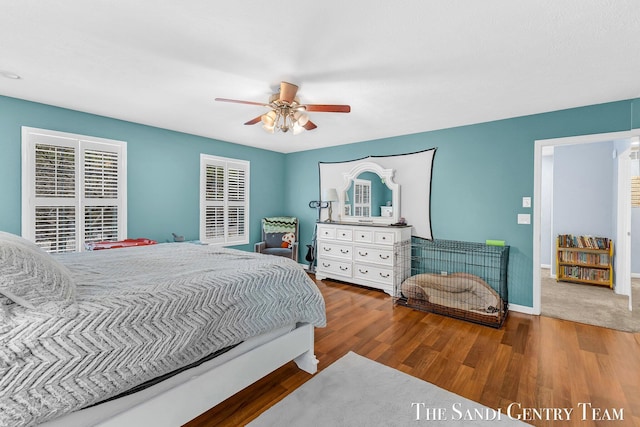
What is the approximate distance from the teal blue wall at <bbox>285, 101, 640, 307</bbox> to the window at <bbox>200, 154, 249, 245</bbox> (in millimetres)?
2801

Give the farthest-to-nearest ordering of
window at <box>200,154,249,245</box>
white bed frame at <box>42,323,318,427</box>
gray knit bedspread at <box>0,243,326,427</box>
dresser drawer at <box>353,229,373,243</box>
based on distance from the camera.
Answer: window at <box>200,154,249,245</box>
dresser drawer at <box>353,229,373,243</box>
white bed frame at <box>42,323,318,427</box>
gray knit bedspread at <box>0,243,326,427</box>

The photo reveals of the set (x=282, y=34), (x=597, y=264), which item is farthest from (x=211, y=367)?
(x=597, y=264)

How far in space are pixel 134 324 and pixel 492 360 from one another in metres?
2.68

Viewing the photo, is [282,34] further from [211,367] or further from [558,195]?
[558,195]

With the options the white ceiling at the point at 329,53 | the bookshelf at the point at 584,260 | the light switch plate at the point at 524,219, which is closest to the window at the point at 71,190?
the white ceiling at the point at 329,53

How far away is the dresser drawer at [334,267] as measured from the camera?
184 inches

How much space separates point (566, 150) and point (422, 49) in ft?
15.3

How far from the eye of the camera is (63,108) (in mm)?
3406

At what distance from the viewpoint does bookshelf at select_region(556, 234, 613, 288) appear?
4.51 m

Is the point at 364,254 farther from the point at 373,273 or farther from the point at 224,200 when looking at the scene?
the point at 224,200

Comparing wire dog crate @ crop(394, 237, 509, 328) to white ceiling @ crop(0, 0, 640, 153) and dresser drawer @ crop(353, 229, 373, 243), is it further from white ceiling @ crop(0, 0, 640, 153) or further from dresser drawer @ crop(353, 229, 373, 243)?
white ceiling @ crop(0, 0, 640, 153)

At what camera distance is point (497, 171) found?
3762mm

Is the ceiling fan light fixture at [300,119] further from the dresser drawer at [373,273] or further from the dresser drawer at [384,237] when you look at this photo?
the dresser drawer at [373,273]

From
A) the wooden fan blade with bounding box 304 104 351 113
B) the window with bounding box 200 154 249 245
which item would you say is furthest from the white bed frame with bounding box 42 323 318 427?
the window with bounding box 200 154 249 245
